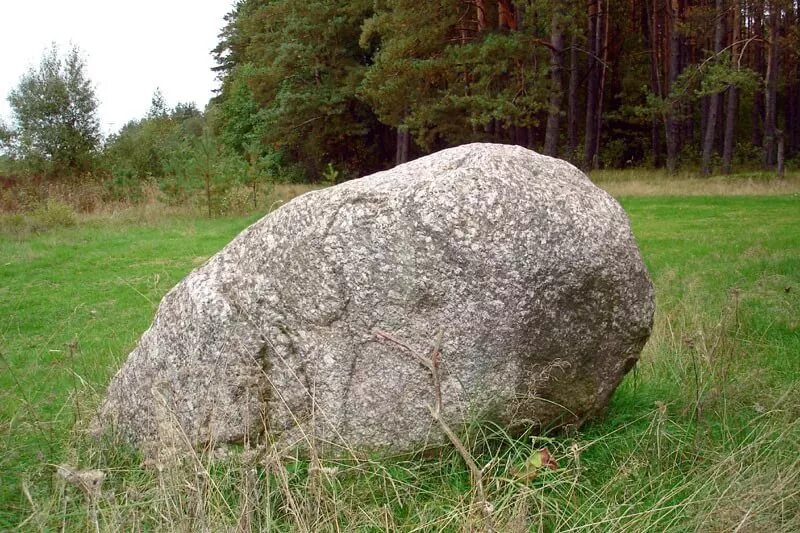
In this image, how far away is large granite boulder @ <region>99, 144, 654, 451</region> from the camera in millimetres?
3342

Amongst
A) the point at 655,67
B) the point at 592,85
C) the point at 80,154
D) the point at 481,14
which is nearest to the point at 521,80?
the point at 481,14

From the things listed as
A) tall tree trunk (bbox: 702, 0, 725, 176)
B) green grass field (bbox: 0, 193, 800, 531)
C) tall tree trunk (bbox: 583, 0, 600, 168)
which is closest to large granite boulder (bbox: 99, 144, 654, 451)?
green grass field (bbox: 0, 193, 800, 531)

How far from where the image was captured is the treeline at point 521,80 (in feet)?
82.0

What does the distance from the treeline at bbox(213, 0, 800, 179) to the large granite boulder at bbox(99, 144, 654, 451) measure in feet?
67.7

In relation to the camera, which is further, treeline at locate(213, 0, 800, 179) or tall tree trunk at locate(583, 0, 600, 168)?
tall tree trunk at locate(583, 0, 600, 168)

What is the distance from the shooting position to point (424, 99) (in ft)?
93.4

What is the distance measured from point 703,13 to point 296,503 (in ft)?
83.3

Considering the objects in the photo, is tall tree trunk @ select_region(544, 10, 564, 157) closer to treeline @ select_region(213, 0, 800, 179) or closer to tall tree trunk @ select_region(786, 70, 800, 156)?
treeline @ select_region(213, 0, 800, 179)

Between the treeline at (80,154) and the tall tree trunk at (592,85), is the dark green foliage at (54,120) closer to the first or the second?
the treeline at (80,154)

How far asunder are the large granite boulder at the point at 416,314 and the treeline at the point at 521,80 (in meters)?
20.6

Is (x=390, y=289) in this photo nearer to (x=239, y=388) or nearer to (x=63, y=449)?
(x=239, y=388)

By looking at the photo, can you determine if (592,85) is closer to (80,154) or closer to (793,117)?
(793,117)

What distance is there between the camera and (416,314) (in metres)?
3.36

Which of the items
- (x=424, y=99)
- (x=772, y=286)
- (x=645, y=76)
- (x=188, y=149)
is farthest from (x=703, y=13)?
(x=772, y=286)
